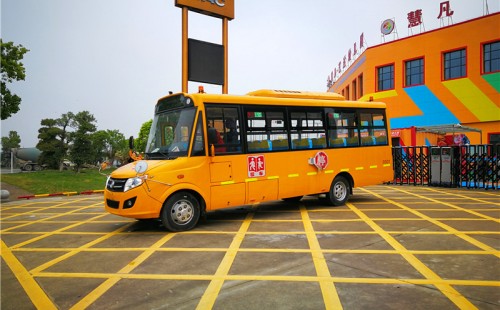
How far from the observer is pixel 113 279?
14.9 ft

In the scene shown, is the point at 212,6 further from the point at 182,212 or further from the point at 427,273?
the point at 427,273

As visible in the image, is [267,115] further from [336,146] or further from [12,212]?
[12,212]

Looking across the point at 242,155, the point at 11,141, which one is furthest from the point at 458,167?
the point at 11,141

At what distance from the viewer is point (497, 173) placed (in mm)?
13195

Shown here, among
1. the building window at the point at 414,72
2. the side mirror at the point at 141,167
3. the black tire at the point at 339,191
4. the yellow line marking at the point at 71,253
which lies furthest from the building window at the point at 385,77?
the yellow line marking at the point at 71,253

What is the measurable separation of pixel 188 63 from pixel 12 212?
26.6 feet

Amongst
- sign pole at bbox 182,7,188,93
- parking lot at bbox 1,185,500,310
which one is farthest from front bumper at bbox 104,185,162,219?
sign pole at bbox 182,7,188,93

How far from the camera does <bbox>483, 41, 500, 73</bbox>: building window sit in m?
21.4

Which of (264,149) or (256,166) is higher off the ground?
(264,149)

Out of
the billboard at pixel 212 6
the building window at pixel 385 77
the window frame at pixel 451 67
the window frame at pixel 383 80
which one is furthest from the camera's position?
the building window at pixel 385 77

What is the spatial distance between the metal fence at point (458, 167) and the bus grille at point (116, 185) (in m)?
12.5

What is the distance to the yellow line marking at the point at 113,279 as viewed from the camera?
3855mm

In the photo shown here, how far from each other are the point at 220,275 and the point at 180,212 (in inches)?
107

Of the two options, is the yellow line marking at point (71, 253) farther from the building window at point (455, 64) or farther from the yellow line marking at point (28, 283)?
the building window at point (455, 64)
